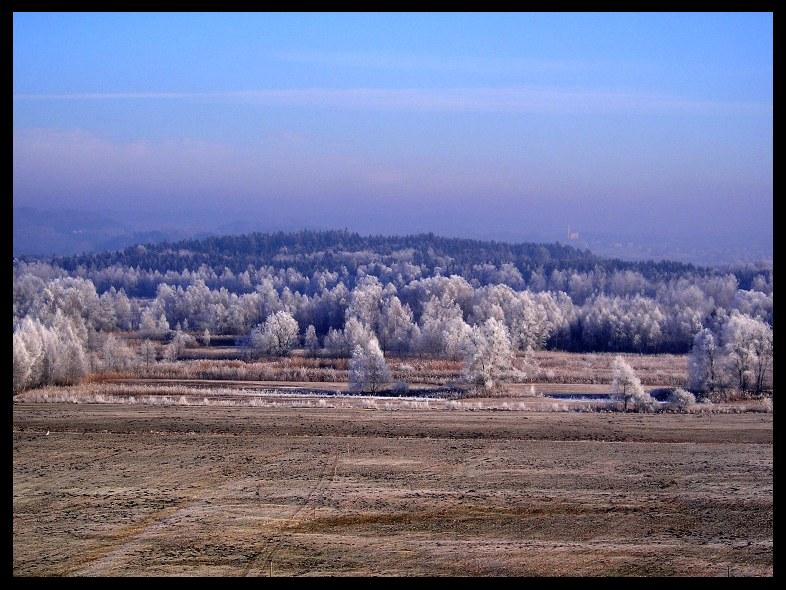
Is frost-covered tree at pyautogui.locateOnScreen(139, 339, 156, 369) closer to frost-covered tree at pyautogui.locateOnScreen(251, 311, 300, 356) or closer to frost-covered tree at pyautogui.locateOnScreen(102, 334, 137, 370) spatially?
frost-covered tree at pyautogui.locateOnScreen(102, 334, 137, 370)

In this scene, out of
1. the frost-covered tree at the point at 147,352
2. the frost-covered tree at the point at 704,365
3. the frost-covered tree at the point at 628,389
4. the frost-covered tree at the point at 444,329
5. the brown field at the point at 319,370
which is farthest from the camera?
the frost-covered tree at the point at 147,352

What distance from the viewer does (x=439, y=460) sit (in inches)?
441

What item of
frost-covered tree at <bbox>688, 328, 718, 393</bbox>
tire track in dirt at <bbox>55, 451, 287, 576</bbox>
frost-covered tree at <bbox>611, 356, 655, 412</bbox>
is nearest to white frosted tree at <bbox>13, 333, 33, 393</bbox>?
tire track in dirt at <bbox>55, 451, 287, 576</bbox>

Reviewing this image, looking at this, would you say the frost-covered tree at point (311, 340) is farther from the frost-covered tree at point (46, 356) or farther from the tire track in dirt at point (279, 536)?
the tire track in dirt at point (279, 536)

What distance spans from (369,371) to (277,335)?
380 cm

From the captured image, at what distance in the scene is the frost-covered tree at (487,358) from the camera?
64.6 feet

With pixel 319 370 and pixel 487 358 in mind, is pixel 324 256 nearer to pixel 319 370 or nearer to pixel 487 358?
pixel 319 370

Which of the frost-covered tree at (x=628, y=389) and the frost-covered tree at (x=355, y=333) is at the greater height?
the frost-covered tree at (x=355, y=333)

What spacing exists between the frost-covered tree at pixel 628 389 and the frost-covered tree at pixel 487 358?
3.67 m

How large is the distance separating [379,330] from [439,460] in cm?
1179

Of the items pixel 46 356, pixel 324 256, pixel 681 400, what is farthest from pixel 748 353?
pixel 46 356

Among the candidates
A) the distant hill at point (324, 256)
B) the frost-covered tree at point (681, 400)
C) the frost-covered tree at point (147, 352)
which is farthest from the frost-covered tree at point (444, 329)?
the frost-covered tree at point (147, 352)
